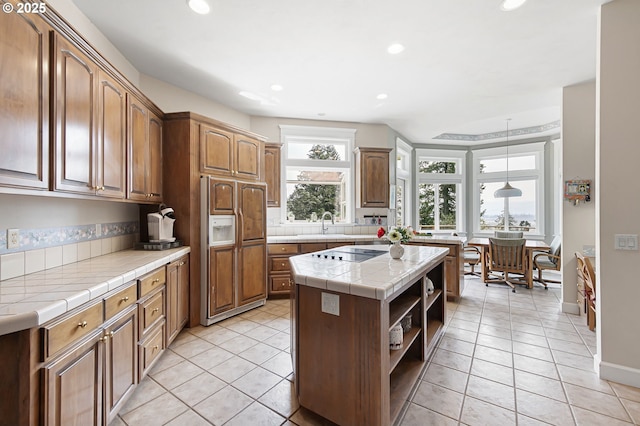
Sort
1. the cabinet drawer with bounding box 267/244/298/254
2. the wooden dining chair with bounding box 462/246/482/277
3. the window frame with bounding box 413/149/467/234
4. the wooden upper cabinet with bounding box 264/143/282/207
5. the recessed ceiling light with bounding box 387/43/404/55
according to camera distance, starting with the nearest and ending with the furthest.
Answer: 1. the recessed ceiling light with bounding box 387/43/404/55
2. the cabinet drawer with bounding box 267/244/298/254
3. the wooden upper cabinet with bounding box 264/143/282/207
4. the wooden dining chair with bounding box 462/246/482/277
5. the window frame with bounding box 413/149/467/234

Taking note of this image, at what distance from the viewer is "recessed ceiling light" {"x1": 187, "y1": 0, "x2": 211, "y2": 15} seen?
214 centimetres

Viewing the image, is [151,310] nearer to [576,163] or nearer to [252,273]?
[252,273]

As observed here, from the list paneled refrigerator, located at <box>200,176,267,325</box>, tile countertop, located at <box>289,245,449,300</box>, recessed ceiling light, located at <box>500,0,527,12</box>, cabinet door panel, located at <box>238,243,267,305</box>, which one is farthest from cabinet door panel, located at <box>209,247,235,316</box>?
recessed ceiling light, located at <box>500,0,527,12</box>

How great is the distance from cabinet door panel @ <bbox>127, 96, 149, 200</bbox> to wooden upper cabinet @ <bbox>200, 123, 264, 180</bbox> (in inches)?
23.6

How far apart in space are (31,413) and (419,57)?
150 inches

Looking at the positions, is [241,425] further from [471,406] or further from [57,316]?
[471,406]

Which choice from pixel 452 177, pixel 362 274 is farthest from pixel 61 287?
pixel 452 177

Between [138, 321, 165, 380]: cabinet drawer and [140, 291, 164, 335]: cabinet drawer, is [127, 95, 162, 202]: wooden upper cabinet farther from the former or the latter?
[138, 321, 165, 380]: cabinet drawer

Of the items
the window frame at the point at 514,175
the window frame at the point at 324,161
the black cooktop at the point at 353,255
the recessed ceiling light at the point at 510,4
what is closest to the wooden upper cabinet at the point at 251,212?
the window frame at the point at 324,161

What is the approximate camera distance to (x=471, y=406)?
183 cm

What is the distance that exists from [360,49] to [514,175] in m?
5.50

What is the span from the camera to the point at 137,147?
8.27 ft

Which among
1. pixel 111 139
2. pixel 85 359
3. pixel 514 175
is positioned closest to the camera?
pixel 85 359

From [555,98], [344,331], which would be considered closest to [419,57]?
[555,98]
